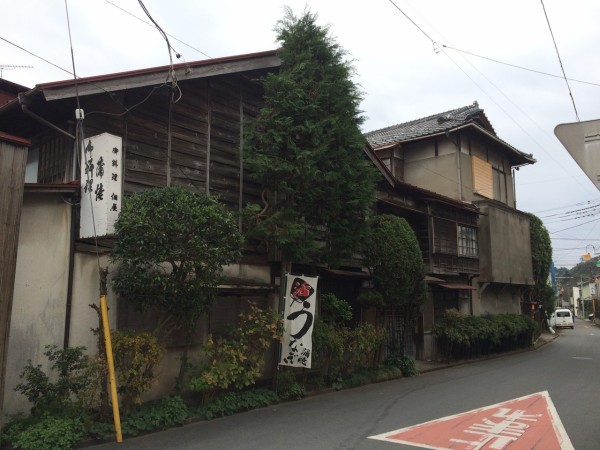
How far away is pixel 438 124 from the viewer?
998 inches

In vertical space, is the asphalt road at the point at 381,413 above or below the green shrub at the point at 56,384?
below

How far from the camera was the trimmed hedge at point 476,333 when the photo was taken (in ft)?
64.3

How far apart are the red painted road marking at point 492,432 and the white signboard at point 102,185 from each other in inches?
231

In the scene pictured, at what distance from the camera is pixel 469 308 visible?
23625mm

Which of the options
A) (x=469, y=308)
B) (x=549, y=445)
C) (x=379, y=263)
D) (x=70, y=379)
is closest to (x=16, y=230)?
(x=70, y=379)

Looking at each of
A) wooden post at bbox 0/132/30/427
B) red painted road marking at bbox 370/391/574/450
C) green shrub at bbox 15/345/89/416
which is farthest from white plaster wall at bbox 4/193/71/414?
red painted road marking at bbox 370/391/574/450

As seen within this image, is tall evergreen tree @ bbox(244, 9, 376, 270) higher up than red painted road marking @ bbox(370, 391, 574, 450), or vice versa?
tall evergreen tree @ bbox(244, 9, 376, 270)

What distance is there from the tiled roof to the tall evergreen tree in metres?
13.0

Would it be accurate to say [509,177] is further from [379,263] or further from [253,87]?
[253,87]

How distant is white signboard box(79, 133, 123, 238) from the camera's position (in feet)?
27.3

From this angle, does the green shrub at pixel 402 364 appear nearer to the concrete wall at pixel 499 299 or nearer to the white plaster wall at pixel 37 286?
the concrete wall at pixel 499 299

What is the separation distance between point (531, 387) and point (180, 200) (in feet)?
35.6

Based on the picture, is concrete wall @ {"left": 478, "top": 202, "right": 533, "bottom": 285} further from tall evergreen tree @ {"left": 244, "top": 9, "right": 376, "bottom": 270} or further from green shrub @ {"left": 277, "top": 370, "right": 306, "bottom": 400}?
green shrub @ {"left": 277, "top": 370, "right": 306, "bottom": 400}

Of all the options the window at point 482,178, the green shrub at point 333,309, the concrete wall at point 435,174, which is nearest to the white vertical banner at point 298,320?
the green shrub at point 333,309
